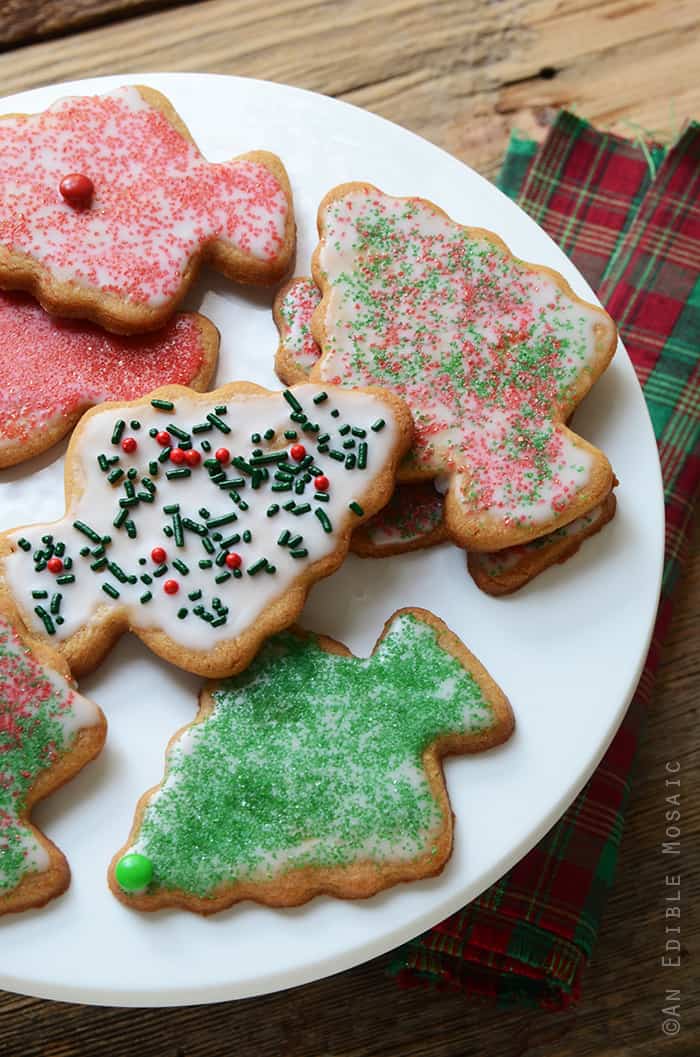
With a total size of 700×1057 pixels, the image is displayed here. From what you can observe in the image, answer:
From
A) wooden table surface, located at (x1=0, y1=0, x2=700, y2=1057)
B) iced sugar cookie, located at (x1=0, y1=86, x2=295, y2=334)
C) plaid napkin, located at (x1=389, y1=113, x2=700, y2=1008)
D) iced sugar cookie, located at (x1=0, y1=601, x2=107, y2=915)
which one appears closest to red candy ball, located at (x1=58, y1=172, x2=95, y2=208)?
iced sugar cookie, located at (x1=0, y1=86, x2=295, y2=334)

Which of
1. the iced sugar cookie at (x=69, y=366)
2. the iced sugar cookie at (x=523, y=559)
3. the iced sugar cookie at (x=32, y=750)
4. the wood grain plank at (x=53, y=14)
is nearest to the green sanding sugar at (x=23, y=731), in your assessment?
the iced sugar cookie at (x=32, y=750)

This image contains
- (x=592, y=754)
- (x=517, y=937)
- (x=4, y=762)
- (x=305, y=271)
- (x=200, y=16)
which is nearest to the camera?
(x=4, y=762)

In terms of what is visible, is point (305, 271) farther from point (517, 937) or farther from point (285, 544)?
point (517, 937)

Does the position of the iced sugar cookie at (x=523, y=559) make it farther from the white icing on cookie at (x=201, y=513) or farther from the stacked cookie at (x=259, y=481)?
the white icing on cookie at (x=201, y=513)

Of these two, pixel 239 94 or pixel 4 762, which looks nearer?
pixel 4 762

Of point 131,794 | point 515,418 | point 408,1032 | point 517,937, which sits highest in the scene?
point 515,418

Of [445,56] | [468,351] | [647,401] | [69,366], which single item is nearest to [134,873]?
[69,366]

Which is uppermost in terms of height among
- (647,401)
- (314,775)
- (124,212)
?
(124,212)

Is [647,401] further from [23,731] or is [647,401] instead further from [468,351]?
[23,731]

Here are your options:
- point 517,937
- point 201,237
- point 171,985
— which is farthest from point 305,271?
point 517,937
